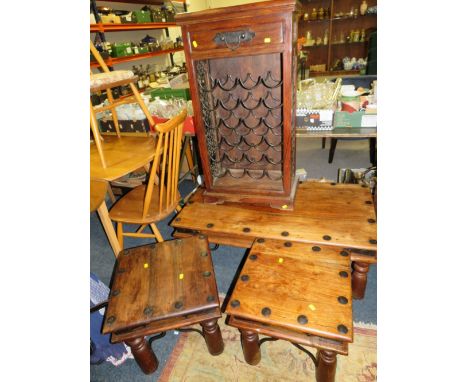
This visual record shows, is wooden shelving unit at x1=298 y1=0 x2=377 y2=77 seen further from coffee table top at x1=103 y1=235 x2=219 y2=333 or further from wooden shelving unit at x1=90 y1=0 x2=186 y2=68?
coffee table top at x1=103 y1=235 x2=219 y2=333

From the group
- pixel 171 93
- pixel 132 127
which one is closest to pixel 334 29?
pixel 171 93

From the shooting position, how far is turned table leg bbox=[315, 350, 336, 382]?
2.77 feet

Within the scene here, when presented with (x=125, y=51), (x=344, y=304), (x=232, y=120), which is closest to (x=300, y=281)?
(x=344, y=304)

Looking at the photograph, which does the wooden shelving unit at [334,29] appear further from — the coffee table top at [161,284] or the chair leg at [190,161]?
the coffee table top at [161,284]

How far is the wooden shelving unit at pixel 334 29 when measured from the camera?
4176mm

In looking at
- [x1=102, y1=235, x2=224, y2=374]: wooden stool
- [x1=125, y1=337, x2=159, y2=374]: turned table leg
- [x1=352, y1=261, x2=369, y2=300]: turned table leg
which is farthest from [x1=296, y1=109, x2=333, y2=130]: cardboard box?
[x1=125, y1=337, x2=159, y2=374]: turned table leg

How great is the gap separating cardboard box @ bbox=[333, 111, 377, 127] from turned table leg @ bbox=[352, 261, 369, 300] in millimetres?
854

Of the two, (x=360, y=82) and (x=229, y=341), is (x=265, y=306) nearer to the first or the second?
(x=229, y=341)

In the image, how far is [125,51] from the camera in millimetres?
2855

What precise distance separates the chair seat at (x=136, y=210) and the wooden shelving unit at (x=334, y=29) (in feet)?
13.5

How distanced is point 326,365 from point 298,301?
23cm

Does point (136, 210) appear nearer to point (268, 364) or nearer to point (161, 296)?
point (161, 296)
